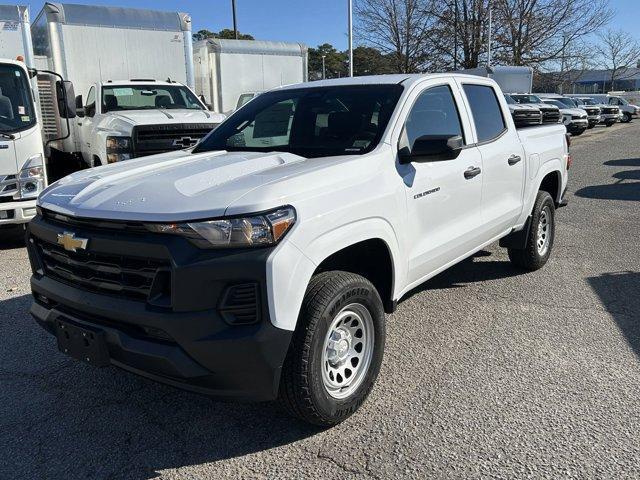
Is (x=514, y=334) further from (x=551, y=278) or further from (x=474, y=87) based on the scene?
(x=474, y=87)

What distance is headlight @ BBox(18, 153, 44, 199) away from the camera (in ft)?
22.5

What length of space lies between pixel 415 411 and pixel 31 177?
224 inches

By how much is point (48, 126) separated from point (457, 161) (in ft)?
→ 29.2

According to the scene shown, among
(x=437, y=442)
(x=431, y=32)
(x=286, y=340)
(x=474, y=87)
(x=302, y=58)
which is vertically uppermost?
(x=431, y=32)

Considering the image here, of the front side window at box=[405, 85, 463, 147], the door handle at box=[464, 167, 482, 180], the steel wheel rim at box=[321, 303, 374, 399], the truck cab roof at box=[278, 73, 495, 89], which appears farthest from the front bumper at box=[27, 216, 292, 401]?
the door handle at box=[464, 167, 482, 180]

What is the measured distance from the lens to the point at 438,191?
12.7ft

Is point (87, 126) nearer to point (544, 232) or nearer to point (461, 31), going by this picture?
point (544, 232)

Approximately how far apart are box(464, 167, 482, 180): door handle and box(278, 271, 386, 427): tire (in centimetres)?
146

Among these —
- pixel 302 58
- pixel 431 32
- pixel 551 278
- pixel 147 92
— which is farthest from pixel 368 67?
pixel 551 278

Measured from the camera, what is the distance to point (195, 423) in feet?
10.6

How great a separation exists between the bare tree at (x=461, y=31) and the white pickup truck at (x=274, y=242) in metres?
36.9

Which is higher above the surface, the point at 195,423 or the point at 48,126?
the point at 48,126

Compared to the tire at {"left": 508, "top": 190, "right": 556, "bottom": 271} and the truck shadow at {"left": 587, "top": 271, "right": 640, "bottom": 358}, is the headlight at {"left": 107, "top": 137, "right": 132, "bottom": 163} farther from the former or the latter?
the truck shadow at {"left": 587, "top": 271, "right": 640, "bottom": 358}

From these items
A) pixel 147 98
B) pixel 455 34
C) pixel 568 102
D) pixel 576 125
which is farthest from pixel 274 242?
pixel 455 34
